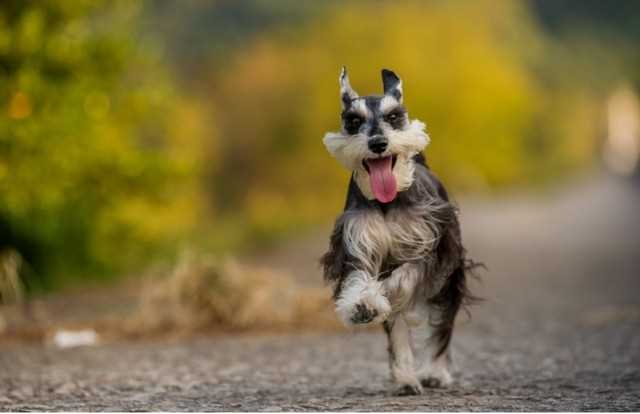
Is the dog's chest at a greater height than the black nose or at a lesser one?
lesser

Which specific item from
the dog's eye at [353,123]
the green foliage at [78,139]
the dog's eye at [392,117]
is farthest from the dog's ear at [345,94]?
the green foliage at [78,139]

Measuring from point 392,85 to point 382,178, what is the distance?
0.62m

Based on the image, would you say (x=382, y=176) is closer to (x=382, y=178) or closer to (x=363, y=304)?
(x=382, y=178)

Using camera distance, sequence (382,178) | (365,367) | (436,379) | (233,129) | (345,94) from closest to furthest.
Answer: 1. (382,178)
2. (345,94)
3. (436,379)
4. (365,367)
5. (233,129)

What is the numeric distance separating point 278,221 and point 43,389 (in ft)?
67.7

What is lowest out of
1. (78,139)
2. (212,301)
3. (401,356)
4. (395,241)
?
(401,356)

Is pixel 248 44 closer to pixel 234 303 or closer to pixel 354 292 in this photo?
pixel 234 303

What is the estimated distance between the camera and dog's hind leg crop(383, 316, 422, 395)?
6961 millimetres

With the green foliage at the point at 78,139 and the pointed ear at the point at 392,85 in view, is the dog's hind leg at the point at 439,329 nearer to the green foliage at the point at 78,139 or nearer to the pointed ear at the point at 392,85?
the pointed ear at the point at 392,85

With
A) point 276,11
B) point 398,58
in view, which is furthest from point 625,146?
point 398,58

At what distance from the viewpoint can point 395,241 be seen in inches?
265

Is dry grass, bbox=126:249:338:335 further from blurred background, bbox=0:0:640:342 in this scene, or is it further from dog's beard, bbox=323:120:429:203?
dog's beard, bbox=323:120:429:203

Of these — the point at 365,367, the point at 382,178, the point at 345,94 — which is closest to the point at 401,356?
the point at 382,178

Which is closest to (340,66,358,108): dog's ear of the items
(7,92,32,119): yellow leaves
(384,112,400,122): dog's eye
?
(384,112,400,122): dog's eye
